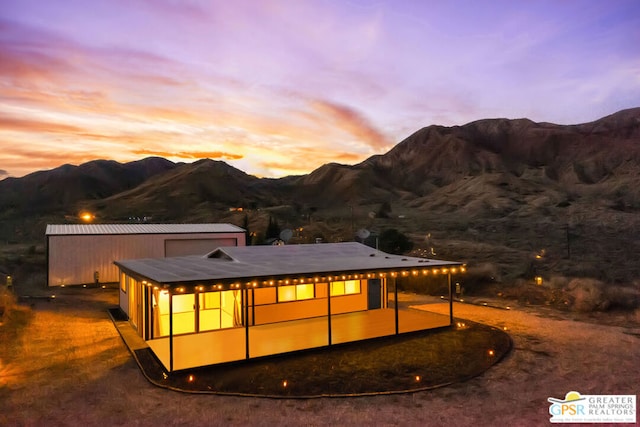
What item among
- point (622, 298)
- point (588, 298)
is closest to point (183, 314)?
point (588, 298)

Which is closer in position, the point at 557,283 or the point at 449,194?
the point at 557,283

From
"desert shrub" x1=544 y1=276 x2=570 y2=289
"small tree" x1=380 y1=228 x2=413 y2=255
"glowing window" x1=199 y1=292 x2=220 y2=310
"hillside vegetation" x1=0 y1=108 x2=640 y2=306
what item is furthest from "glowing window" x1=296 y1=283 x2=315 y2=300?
"small tree" x1=380 y1=228 x2=413 y2=255

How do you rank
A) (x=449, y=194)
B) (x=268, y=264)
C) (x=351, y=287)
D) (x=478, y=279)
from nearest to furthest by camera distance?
(x=268, y=264) < (x=351, y=287) < (x=478, y=279) < (x=449, y=194)

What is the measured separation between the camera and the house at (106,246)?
88.4 feet

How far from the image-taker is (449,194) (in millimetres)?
96500

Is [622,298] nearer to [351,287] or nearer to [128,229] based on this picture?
[351,287]

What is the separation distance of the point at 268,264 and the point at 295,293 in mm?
2115

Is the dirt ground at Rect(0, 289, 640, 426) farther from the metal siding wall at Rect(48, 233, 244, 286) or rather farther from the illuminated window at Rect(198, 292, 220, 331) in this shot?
the metal siding wall at Rect(48, 233, 244, 286)

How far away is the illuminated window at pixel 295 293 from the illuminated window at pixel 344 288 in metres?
0.97

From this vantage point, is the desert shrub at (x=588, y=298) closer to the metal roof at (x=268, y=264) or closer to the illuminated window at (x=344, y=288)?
the metal roof at (x=268, y=264)

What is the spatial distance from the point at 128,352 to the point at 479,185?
298 ft

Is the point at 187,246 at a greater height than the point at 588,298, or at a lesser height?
greater

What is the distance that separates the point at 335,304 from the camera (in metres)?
18.0

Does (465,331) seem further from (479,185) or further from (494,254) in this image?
(479,185)
